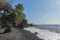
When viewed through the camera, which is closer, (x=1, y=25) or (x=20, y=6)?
(x=1, y=25)

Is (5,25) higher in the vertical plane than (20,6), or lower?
lower

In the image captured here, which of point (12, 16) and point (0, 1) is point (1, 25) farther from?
point (0, 1)

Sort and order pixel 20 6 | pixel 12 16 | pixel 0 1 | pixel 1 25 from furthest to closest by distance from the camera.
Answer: pixel 20 6
pixel 12 16
pixel 1 25
pixel 0 1

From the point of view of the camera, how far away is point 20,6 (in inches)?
3201

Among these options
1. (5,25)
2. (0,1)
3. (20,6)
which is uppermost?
(20,6)

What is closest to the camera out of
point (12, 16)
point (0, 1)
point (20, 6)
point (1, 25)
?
point (0, 1)

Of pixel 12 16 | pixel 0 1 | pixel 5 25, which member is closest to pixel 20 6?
pixel 12 16

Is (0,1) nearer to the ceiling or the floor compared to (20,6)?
nearer to the floor

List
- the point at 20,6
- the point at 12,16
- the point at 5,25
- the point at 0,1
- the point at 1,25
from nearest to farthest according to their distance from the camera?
the point at 0,1
the point at 1,25
the point at 5,25
the point at 12,16
the point at 20,6

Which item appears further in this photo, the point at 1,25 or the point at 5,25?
the point at 5,25

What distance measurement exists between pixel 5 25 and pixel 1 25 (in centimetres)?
336

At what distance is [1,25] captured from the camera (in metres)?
40.7

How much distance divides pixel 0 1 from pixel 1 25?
728 inches

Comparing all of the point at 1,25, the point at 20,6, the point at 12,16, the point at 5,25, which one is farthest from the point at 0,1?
the point at 20,6
